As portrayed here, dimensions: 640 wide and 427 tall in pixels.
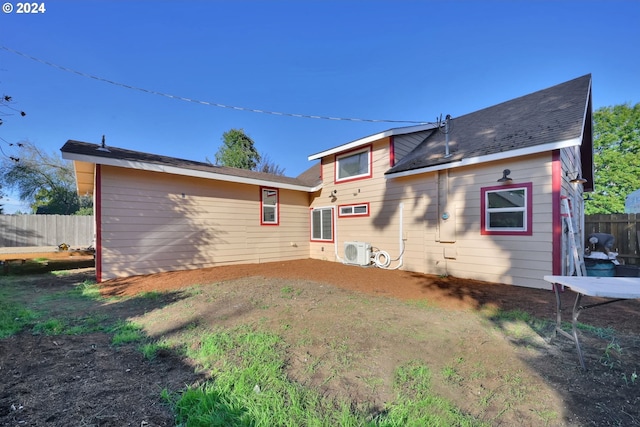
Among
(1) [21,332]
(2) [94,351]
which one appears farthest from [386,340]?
(1) [21,332]

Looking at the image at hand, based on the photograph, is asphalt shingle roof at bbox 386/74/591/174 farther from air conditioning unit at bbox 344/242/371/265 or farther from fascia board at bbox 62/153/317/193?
fascia board at bbox 62/153/317/193

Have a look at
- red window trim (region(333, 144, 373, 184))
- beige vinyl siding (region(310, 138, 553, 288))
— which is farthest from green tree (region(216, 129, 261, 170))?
beige vinyl siding (region(310, 138, 553, 288))

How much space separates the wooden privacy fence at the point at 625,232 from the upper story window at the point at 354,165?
801 cm

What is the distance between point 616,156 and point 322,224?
2094cm

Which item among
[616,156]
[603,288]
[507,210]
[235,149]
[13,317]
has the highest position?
[235,149]

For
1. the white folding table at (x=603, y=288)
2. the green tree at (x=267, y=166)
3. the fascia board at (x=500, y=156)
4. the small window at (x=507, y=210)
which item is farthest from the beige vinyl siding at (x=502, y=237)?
the green tree at (x=267, y=166)

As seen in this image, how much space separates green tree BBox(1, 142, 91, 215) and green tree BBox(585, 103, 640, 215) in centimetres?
4049

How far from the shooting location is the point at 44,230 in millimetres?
14203

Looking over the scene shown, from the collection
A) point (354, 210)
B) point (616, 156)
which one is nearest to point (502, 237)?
point (354, 210)

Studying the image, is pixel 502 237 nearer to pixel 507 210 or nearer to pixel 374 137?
pixel 507 210

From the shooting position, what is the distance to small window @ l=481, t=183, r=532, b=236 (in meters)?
5.96

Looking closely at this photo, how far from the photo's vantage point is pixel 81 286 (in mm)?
6266

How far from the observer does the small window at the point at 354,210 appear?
9391 millimetres

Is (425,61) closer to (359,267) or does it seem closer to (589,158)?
(589,158)
